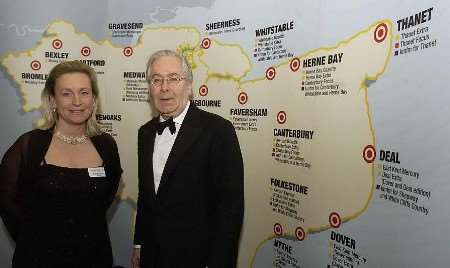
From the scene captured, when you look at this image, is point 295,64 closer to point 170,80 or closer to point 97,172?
point 170,80

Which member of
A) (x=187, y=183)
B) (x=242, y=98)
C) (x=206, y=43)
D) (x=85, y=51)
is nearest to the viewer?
(x=187, y=183)

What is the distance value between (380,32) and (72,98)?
1.60 metres

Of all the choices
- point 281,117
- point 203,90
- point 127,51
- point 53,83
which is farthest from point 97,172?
point 127,51

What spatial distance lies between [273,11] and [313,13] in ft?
1.08

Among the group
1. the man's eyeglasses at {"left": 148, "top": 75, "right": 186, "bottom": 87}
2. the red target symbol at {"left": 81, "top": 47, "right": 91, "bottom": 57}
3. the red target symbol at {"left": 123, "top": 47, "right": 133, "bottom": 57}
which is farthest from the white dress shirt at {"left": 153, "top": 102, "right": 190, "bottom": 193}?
the red target symbol at {"left": 81, "top": 47, "right": 91, "bottom": 57}

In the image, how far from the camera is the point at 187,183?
1.87 metres

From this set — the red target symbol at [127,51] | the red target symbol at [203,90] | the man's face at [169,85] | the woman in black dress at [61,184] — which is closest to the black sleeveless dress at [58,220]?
the woman in black dress at [61,184]

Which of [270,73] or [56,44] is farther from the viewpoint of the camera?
[56,44]

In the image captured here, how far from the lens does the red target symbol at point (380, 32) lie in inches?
64.6

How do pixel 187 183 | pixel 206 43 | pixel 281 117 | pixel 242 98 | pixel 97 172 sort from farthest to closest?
pixel 206 43 < pixel 242 98 < pixel 281 117 < pixel 97 172 < pixel 187 183

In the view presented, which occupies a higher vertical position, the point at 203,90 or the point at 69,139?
the point at 203,90

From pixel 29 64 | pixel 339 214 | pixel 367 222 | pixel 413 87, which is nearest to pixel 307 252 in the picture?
pixel 339 214

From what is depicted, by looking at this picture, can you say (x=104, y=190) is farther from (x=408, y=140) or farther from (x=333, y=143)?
(x=408, y=140)

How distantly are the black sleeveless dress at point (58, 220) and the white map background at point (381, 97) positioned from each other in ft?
3.29
